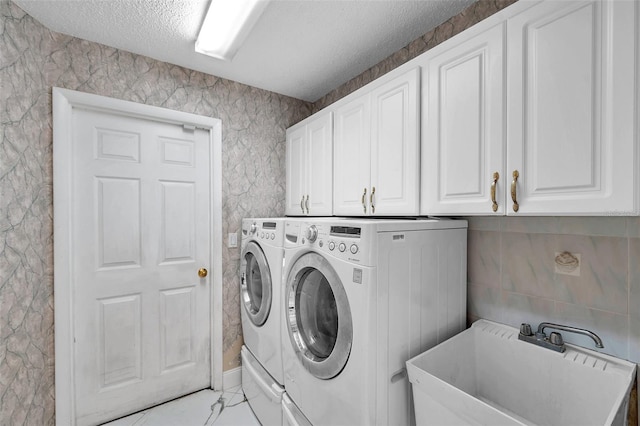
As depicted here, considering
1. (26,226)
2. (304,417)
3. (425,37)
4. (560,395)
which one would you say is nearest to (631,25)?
(425,37)

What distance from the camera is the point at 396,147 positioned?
1.48 m

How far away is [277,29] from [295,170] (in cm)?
105

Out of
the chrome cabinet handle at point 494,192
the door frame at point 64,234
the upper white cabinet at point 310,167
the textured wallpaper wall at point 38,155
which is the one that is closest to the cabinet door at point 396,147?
the chrome cabinet handle at point 494,192

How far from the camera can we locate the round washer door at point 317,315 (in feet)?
4.04

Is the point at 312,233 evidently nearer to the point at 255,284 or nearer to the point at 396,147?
the point at 396,147

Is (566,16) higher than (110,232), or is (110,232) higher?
(566,16)

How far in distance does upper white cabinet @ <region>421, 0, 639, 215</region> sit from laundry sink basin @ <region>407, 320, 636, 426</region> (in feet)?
2.18

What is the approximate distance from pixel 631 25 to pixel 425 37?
1123mm

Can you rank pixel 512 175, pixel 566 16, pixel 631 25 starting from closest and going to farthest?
pixel 631 25, pixel 566 16, pixel 512 175

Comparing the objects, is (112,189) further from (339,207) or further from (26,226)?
(339,207)

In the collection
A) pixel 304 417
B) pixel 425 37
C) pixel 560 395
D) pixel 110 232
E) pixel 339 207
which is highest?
pixel 425 37

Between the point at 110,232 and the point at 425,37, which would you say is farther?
the point at 110,232

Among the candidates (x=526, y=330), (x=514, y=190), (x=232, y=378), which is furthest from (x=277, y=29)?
(x=232, y=378)

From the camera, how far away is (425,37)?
68.6 inches
